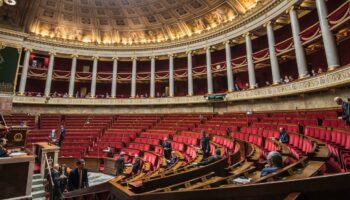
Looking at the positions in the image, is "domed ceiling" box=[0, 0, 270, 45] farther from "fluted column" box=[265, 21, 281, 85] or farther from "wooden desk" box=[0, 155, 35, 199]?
"wooden desk" box=[0, 155, 35, 199]

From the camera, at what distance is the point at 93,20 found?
22.2 m

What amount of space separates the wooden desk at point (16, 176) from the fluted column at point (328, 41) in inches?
484

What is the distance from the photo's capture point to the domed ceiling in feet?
63.4

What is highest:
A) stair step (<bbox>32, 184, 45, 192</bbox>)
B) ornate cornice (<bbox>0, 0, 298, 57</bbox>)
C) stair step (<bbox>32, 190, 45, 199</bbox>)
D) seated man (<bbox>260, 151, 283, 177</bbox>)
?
ornate cornice (<bbox>0, 0, 298, 57</bbox>)

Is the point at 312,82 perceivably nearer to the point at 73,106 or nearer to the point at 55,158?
the point at 55,158

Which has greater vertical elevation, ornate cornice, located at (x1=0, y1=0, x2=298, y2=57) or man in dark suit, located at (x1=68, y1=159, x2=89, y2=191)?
ornate cornice, located at (x1=0, y1=0, x2=298, y2=57)

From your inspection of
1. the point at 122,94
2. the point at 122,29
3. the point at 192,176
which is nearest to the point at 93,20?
the point at 122,29

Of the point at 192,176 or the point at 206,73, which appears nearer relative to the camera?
the point at 192,176

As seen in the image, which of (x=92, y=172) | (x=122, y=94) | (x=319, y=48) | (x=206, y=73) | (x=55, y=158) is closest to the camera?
(x=55, y=158)

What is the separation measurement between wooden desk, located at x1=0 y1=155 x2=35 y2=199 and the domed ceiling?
56.6ft

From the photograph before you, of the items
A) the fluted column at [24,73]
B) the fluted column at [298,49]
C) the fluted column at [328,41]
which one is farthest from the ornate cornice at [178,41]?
the fluted column at [328,41]

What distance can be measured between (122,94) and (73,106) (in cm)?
589

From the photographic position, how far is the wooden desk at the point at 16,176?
4.70 m

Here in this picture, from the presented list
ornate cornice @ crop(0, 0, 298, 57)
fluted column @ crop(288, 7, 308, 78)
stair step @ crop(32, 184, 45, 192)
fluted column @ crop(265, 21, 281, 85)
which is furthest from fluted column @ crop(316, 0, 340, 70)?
stair step @ crop(32, 184, 45, 192)
